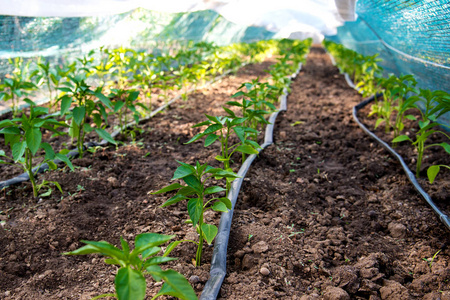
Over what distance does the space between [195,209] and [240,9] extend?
20.0 ft

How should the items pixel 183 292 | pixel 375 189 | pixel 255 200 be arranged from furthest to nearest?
pixel 375 189, pixel 255 200, pixel 183 292

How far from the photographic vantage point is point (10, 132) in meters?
1.87

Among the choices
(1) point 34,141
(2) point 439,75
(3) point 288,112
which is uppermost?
(2) point 439,75

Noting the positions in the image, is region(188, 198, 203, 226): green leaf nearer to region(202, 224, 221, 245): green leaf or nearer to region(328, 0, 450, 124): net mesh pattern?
region(202, 224, 221, 245): green leaf

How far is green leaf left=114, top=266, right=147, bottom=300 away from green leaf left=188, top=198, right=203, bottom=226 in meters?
0.43

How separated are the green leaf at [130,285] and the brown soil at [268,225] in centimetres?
53

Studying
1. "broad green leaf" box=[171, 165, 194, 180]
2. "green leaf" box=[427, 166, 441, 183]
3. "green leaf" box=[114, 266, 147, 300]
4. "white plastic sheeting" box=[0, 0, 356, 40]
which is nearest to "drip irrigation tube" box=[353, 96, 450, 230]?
"green leaf" box=[427, 166, 441, 183]

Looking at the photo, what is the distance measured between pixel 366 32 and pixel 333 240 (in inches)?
254

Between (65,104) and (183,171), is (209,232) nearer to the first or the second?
(183,171)

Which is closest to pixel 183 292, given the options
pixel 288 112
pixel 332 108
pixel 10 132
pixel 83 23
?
pixel 10 132

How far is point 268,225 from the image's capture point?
1.94m

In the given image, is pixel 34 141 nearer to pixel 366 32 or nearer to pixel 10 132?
pixel 10 132

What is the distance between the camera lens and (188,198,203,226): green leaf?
1.38 metres

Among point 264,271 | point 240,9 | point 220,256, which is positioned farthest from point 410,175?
point 240,9
